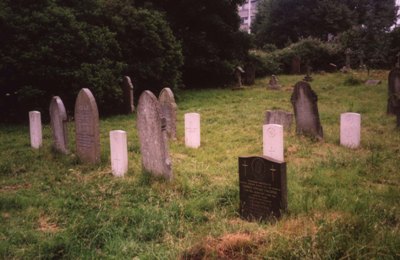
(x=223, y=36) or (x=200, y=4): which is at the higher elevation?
(x=200, y=4)

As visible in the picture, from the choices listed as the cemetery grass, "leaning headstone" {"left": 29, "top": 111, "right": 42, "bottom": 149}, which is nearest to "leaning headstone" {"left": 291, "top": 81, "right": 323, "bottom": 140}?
the cemetery grass

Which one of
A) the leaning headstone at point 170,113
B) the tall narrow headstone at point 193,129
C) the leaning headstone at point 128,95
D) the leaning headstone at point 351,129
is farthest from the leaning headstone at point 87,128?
the leaning headstone at point 128,95

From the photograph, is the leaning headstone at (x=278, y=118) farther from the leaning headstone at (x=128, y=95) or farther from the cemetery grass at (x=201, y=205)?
the leaning headstone at (x=128, y=95)

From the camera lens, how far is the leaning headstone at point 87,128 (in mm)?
8000

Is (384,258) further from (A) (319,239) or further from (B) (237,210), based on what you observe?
(B) (237,210)

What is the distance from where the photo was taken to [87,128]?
818 centimetres

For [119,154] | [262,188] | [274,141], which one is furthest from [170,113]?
[262,188]

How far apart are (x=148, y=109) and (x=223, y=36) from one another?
18.2 m

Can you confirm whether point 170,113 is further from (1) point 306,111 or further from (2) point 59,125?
(1) point 306,111

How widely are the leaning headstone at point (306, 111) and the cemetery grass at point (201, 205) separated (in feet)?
1.12

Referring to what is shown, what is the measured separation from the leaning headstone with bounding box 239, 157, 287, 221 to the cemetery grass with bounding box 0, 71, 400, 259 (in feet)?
0.74

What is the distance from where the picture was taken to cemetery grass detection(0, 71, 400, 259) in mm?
4039

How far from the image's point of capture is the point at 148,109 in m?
7.10

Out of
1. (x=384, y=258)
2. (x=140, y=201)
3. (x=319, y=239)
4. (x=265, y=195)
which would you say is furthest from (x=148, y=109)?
(x=384, y=258)
